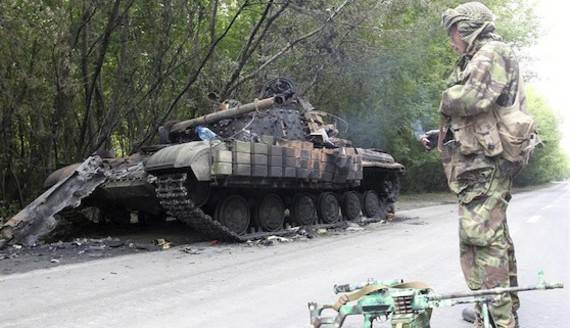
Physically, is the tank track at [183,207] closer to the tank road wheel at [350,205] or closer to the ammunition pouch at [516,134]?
the tank road wheel at [350,205]

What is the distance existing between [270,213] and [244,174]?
5.67ft

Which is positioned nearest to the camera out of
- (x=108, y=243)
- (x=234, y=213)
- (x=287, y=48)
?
(x=108, y=243)

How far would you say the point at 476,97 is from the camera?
3.51m

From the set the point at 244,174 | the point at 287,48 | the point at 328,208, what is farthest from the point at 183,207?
the point at 287,48

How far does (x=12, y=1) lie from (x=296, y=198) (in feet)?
20.9

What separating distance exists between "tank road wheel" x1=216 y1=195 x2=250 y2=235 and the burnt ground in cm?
44

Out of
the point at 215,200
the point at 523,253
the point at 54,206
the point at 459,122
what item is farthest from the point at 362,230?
the point at 459,122

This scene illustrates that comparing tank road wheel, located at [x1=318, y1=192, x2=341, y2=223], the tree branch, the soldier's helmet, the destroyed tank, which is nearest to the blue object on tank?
the destroyed tank

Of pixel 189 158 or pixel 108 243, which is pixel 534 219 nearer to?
pixel 189 158

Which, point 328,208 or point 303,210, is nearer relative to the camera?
point 303,210

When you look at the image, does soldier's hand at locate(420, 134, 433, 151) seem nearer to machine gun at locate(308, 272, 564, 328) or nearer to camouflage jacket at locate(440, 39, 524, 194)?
camouflage jacket at locate(440, 39, 524, 194)

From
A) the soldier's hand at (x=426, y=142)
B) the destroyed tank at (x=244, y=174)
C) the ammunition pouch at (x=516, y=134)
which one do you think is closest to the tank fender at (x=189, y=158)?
the destroyed tank at (x=244, y=174)

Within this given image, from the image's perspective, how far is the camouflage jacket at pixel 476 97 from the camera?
11.6ft

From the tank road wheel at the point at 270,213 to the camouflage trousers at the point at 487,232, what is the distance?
24.1ft
